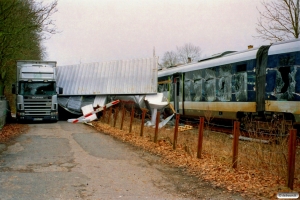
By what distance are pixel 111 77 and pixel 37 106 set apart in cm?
571

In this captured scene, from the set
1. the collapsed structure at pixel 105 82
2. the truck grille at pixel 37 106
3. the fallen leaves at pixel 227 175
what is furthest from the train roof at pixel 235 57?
the truck grille at pixel 37 106

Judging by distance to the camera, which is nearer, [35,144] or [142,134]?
[35,144]

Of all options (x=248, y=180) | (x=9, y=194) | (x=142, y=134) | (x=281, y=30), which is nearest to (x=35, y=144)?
(x=142, y=134)

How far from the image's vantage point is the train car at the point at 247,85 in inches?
426

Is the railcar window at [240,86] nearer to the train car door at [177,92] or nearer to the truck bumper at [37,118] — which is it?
the train car door at [177,92]

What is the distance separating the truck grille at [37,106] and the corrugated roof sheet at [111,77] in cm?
385

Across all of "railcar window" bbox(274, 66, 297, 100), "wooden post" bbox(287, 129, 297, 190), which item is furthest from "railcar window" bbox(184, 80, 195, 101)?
"wooden post" bbox(287, 129, 297, 190)

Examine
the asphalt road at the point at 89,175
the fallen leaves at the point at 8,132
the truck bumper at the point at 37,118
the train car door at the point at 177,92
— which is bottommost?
the fallen leaves at the point at 8,132

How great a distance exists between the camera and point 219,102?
14789 mm

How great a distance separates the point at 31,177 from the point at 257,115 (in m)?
8.42

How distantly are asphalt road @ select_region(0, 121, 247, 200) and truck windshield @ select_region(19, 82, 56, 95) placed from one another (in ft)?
36.4

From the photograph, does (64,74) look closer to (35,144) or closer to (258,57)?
(35,144)

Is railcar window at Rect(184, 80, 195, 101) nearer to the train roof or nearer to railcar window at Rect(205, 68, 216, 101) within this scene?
the train roof

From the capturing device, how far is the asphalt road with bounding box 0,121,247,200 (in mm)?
5645
